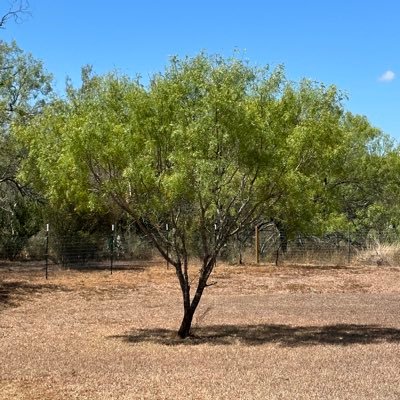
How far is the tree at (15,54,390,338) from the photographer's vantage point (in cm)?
1087

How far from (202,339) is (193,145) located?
12.5ft

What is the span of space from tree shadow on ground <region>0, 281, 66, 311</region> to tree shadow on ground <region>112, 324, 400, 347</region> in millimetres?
5519

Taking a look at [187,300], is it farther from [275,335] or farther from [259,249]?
[259,249]

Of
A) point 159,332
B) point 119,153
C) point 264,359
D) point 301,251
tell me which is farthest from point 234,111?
point 301,251

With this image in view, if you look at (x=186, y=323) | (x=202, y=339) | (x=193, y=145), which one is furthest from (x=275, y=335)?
(x=193, y=145)

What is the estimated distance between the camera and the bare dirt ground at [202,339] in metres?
8.15

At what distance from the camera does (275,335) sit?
42.5 feet

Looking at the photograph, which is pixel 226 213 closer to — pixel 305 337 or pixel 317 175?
pixel 317 175

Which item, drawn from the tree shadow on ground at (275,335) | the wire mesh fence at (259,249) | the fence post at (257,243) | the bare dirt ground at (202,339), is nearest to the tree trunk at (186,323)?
the tree shadow on ground at (275,335)

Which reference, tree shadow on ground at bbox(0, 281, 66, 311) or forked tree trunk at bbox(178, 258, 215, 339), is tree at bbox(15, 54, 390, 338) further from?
tree shadow on ground at bbox(0, 281, 66, 311)

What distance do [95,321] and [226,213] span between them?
461cm

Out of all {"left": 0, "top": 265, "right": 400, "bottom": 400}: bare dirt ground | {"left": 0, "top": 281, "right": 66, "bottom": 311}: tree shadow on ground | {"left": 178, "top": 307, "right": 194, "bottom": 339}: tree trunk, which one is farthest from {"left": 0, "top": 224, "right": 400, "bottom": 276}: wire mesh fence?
{"left": 178, "top": 307, "right": 194, "bottom": 339}: tree trunk

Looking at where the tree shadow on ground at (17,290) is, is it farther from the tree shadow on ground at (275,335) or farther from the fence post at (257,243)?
the fence post at (257,243)

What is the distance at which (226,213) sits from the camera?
1208 centimetres
